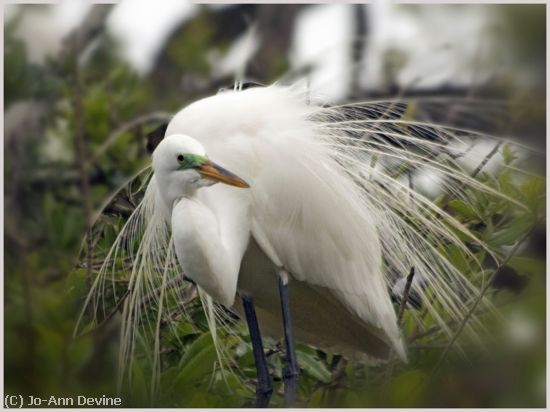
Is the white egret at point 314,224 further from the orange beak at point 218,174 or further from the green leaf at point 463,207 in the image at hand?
the orange beak at point 218,174

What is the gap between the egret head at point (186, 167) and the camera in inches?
73.7

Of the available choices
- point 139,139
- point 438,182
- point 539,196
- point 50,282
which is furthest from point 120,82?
point 539,196

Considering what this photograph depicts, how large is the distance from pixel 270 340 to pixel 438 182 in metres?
0.56

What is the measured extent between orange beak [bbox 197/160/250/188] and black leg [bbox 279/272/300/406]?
406 mm

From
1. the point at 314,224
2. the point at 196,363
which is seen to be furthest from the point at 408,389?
the point at 314,224

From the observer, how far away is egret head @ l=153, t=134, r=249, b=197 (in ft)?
6.14

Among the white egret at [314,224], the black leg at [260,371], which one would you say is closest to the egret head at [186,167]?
the white egret at [314,224]

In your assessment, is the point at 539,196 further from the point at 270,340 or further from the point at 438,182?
the point at 270,340

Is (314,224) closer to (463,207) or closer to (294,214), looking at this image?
(294,214)

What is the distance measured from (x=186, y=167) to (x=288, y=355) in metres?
0.49

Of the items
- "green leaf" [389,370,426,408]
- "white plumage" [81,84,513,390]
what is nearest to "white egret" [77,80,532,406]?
"white plumage" [81,84,513,390]

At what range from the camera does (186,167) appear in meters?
1.90

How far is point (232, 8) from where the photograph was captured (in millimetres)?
3996

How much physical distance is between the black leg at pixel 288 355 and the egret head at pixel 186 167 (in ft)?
1.20
